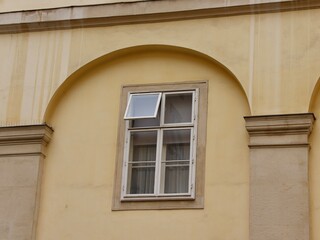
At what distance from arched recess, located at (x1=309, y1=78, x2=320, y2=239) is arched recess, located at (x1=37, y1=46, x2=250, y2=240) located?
0.98 metres

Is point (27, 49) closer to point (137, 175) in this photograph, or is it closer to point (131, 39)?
point (131, 39)

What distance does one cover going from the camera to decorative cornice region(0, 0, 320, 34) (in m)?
14.7

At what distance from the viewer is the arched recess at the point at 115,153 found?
1391 centimetres

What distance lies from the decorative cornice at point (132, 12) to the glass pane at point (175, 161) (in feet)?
6.62

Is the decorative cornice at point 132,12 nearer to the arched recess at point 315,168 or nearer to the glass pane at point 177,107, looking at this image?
the glass pane at point 177,107

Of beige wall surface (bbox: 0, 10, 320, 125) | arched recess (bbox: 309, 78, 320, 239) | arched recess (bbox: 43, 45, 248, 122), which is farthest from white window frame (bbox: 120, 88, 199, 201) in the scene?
arched recess (bbox: 309, 78, 320, 239)

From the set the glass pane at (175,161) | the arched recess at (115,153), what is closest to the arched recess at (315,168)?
the arched recess at (115,153)

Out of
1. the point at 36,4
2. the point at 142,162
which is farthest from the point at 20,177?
the point at 36,4

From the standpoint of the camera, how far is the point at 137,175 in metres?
14.6

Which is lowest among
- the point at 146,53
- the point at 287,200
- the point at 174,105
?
the point at 287,200

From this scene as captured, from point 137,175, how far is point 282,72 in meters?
2.83

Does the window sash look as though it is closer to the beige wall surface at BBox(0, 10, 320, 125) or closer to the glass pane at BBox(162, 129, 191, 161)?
the glass pane at BBox(162, 129, 191, 161)

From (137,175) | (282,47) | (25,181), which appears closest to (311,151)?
(282,47)

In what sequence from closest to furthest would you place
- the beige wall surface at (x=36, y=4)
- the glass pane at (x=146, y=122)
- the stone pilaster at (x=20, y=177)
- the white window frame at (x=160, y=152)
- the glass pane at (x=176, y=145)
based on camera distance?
the white window frame at (x=160, y=152), the glass pane at (x=176, y=145), the stone pilaster at (x=20, y=177), the glass pane at (x=146, y=122), the beige wall surface at (x=36, y=4)
